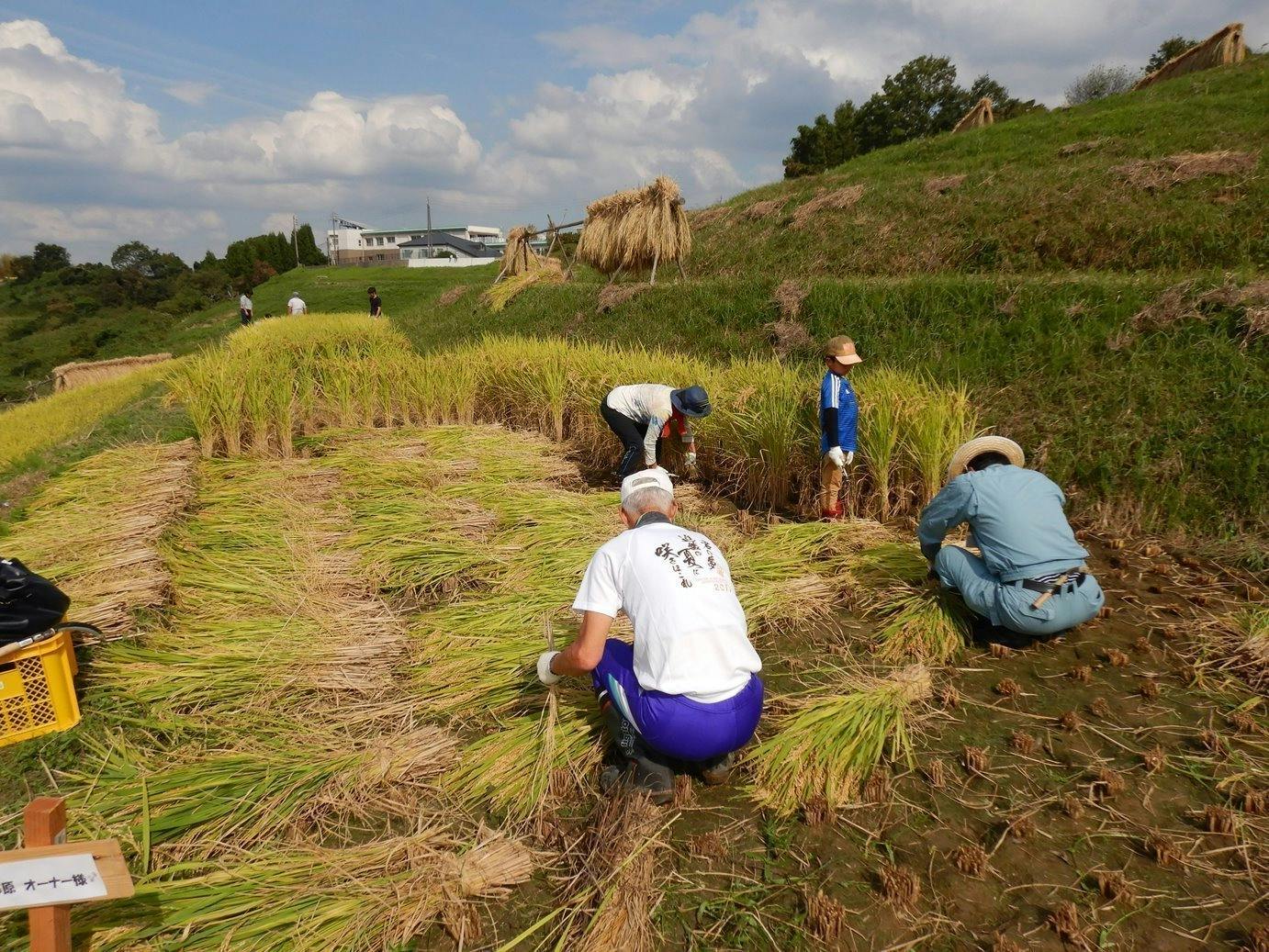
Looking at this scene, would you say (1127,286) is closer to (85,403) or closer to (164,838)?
(164,838)

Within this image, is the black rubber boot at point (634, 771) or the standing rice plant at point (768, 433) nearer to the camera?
the black rubber boot at point (634, 771)

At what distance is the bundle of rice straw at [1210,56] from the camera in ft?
46.6

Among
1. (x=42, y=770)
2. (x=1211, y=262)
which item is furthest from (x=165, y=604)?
(x=1211, y=262)

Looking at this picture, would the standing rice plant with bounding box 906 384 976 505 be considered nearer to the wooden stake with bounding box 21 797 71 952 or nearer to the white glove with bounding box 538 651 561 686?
the white glove with bounding box 538 651 561 686

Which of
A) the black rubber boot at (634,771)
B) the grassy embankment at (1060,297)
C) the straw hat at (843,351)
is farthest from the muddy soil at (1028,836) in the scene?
the straw hat at (843,351)

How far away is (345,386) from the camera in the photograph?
6945mm

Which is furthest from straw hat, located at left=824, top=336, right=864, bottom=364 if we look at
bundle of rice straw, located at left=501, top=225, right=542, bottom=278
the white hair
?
bundle of rice straw, located at left=501, top=225, right=542, bottom=278

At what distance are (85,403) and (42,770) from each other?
1498cm

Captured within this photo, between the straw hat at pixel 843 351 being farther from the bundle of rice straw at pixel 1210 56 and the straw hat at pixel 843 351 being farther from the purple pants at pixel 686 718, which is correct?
the bundle of rice straw at pixel 1210 56

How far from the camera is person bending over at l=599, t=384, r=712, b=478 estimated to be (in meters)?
4.89

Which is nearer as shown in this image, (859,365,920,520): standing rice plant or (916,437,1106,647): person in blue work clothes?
(916,437,1106,647): person in blue work clothes

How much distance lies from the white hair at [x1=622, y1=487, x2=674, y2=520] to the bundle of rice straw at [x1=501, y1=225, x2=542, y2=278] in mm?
16444

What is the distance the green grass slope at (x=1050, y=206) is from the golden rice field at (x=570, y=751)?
541cm

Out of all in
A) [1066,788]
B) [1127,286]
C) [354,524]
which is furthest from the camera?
[1127,286]
